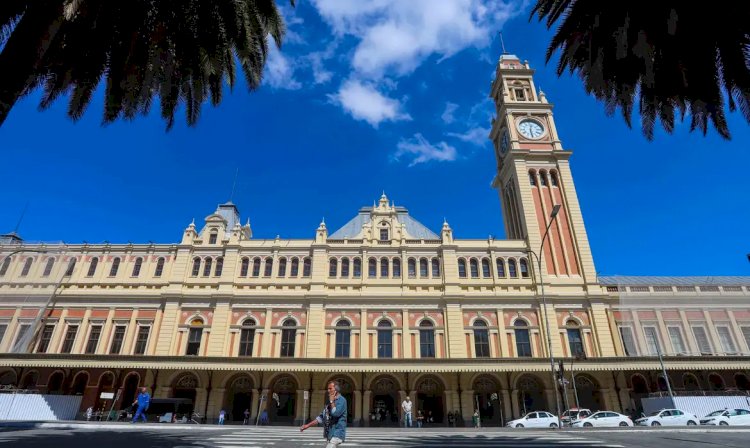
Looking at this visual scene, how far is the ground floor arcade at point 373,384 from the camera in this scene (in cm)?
3036

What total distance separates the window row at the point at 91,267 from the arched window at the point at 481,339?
27.9 m

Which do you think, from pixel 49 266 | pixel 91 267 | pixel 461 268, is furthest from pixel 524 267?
pixel 49 266

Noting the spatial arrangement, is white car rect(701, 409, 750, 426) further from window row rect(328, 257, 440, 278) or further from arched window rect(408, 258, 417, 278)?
arched window rect(408, 258, 417, 278)

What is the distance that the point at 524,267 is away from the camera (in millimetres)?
36969

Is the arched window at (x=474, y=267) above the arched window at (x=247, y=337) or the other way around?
above

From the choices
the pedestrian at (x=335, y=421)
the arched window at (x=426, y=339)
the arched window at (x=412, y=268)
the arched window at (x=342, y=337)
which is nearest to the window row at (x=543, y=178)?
the arched window at (x=412, y=268)

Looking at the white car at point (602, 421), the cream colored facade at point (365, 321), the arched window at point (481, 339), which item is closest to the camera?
the white car at point (602, 421)

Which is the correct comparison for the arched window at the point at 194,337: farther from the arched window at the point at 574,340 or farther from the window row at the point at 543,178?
the window row at the point at 543,178

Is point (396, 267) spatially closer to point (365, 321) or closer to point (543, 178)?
point (365, 321)

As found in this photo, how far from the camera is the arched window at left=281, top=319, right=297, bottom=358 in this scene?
1314 inches

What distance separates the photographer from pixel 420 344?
33.7 metres

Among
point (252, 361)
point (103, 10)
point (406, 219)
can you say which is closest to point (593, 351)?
point (406, 219)

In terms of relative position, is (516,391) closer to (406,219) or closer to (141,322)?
(406,219)

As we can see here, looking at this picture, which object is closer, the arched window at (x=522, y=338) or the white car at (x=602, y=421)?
the white car at (x=602, y=421)
